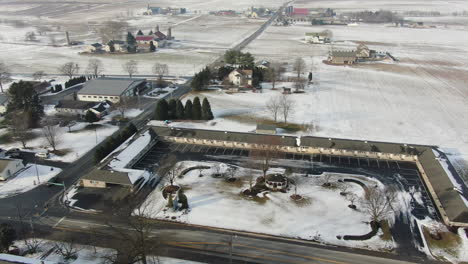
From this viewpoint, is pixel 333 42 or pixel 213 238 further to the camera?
pixel 333 42

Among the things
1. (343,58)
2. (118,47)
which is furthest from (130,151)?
(118,47)

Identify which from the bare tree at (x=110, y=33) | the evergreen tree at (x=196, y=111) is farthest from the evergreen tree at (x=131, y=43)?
the evergreen tree at (x=196, y=111)

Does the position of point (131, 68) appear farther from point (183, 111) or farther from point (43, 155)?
point (43, 155)

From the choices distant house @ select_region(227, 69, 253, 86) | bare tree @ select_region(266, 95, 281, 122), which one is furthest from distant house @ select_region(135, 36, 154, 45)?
bare tree @ select_region(266, 95, 281, 122)

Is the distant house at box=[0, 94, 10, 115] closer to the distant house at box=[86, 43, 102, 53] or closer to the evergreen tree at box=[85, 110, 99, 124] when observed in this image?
the evergreen tree at box=[85, 110, 99, 124]

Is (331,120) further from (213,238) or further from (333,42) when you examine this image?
(333,42)

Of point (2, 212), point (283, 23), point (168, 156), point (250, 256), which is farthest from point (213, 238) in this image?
point (283, 23)
